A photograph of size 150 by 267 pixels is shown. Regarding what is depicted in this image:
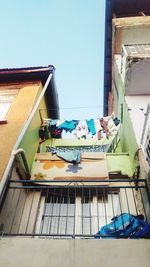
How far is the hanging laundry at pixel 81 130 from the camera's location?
9523mm

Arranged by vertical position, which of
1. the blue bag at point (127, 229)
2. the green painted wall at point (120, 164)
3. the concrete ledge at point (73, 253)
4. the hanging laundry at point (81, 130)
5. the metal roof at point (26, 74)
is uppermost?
the metal roof at point (26, 74)

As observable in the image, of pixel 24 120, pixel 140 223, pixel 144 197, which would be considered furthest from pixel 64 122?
pixel 140 223

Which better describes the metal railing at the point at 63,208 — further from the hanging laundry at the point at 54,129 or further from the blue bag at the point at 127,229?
the hanging laundry at the point at 54,129

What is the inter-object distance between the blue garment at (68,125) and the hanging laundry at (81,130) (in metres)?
0.15

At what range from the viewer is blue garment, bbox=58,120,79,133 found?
32.2 ft

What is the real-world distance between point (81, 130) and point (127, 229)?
4.94 meters

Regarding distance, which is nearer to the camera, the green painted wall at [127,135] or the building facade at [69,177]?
the building facade at [69,177]

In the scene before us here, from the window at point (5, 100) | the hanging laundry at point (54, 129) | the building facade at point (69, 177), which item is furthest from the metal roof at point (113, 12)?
the window at point (5, 100)

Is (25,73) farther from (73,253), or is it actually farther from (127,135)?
(73,253)

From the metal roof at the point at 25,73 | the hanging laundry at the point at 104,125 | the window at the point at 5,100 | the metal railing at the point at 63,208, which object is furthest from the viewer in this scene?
the metal roof at the point at 25,73

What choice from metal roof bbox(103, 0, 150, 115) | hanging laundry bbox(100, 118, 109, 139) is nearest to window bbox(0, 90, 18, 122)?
hanging laundry bbox(100, 118, 109, 139)

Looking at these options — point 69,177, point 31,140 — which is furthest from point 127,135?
point 31,140

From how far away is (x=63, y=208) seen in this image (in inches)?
280

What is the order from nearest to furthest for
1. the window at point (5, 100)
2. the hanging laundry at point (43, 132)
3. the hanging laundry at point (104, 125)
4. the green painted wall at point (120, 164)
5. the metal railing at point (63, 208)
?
the metal railing at point (63, 208)
the green painted wall at point (120, 164)
the window at point (5, 100)
the hanging laundry at point (104, 125)
the hanging laundry at point (43, 132)
